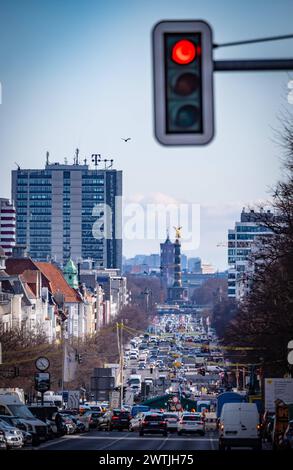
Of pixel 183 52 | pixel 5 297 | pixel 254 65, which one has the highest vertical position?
pixel 5 297

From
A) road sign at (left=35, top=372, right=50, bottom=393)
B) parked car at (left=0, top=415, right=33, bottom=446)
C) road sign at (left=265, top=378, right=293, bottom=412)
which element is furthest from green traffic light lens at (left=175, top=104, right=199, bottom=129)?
road sign at (left=35, top=372, right=50, bottom=393)

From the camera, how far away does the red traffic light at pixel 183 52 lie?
1675cm

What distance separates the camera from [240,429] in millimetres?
49844

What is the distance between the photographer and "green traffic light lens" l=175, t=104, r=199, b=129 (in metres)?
16.7

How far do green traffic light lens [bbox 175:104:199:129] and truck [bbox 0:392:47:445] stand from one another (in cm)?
3629

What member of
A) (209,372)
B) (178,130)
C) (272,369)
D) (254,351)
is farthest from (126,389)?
(178,130)

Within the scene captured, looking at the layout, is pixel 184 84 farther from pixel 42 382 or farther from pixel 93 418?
pixel 93 418

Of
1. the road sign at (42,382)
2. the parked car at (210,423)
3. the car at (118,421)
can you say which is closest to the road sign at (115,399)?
the parked car at (210,423)

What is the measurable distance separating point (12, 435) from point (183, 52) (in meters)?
31.8

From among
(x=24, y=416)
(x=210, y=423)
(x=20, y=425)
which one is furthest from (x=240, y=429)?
(x=210, y=423)

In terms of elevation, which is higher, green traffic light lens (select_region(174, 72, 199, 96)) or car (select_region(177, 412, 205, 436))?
green traffic light lens (select_region(174, 72, 199, 96))

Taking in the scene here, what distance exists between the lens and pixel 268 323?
72.4m

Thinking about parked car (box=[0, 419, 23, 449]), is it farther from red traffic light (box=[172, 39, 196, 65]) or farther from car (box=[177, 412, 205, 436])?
red traffic light (box=[172, 39, 196, 65])
